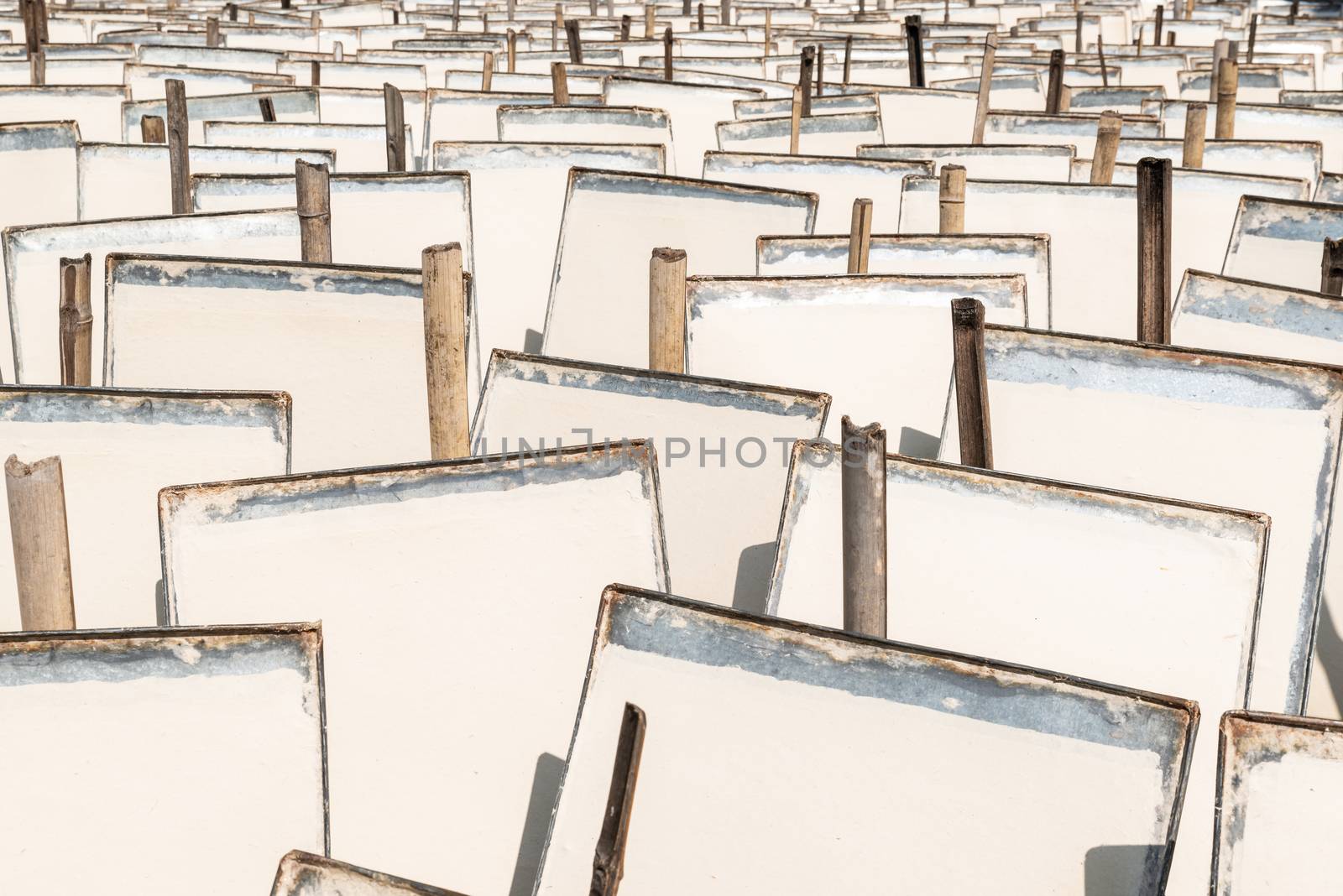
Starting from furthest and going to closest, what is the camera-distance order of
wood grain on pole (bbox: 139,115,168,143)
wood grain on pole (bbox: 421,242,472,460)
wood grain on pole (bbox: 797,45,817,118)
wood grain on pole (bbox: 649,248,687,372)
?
wood grain on pole (bbox: 797,45,817,118)
wood grain on pole (bbox: 139,115,168,143)
wood grain on pole (bbox: 649,248,687,372)
wood grain on pole (bbox: 421,242,472,460)

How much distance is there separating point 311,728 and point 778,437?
114 centimetres

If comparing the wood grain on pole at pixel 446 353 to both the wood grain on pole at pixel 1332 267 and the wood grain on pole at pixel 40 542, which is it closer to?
the wood grain on pole at pixel 40 542

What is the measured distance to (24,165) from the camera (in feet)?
15.6

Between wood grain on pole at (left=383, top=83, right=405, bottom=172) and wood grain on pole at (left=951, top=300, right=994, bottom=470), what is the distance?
2947 millimetres

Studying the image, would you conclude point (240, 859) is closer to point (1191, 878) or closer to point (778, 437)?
point (778, 437)

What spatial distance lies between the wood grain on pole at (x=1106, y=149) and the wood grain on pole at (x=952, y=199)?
0.76 metres

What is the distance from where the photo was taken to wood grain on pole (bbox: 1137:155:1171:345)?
312cm

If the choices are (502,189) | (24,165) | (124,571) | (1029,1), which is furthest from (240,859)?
(1029,1)

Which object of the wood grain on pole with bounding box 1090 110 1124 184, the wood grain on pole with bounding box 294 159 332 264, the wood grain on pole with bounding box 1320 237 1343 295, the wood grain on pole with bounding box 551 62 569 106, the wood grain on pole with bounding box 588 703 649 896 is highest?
the wood grain on pole with bounding box 551 62 569 106

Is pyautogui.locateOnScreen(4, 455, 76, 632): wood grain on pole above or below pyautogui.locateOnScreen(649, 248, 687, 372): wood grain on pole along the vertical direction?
below

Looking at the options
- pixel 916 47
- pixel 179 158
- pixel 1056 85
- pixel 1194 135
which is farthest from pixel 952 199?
pixel 916 47

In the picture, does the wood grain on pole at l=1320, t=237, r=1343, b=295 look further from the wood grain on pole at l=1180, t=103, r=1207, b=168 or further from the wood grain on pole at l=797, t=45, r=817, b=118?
the wood grain on pole at l=797, t=45, r=817, b=118

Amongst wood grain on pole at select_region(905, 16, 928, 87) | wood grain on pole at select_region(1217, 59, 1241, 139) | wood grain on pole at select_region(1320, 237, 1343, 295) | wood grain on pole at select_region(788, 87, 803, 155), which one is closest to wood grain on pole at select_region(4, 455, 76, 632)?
wood grain on pole at select_region(1320, 237, 1343, 295)

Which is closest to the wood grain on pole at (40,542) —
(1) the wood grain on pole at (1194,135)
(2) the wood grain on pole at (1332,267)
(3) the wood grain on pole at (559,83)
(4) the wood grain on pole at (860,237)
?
(4) the wood grain on pole at (860,237)
